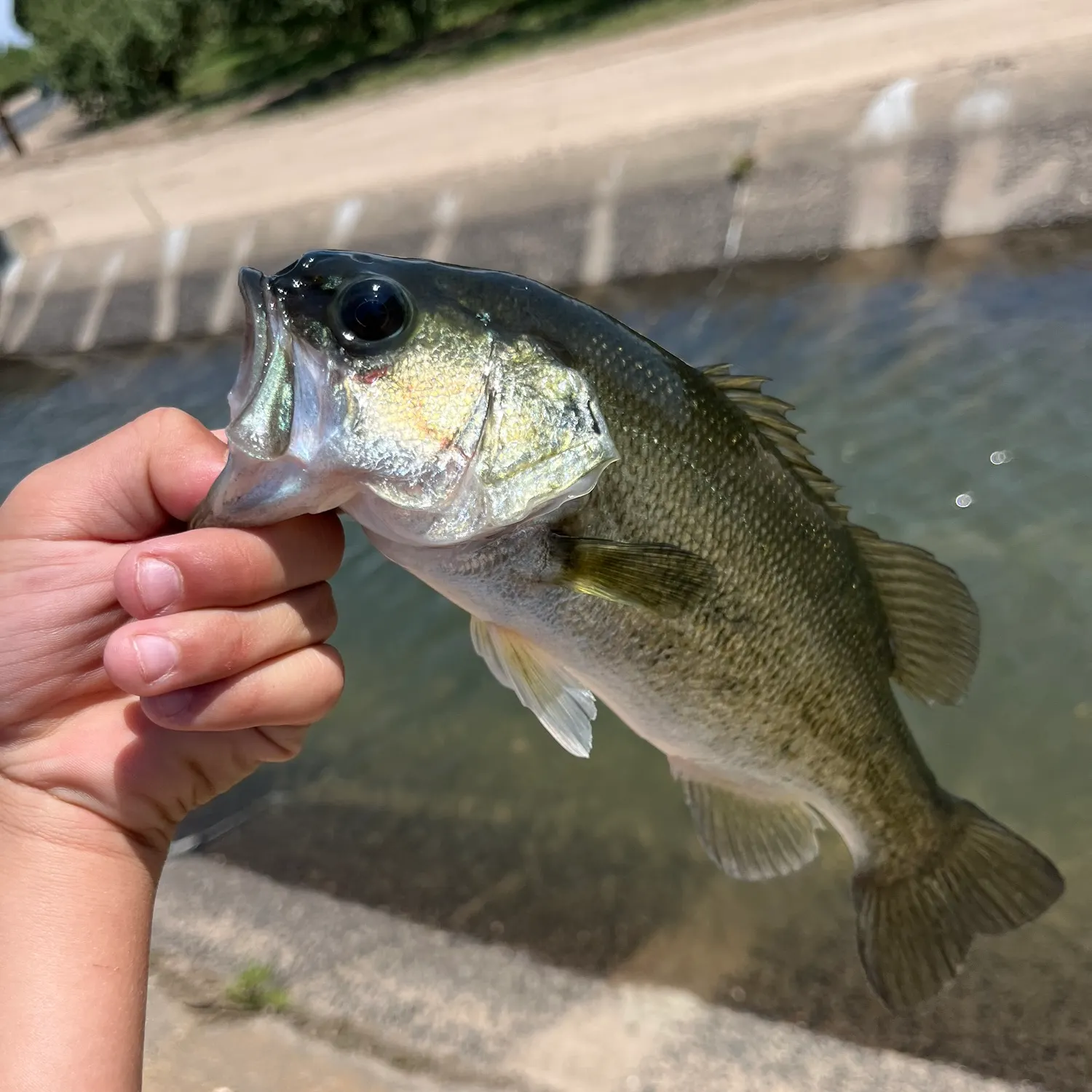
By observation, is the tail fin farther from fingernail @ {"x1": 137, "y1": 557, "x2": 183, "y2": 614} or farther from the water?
fingernail @ {"x1": 137, "y1": 557, "x2": 183, "y2": 614}

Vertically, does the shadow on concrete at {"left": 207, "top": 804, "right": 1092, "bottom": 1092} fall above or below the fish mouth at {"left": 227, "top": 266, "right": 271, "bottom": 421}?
below

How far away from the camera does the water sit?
2943 millimetres

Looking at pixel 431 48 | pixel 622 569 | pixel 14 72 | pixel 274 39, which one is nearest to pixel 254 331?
pixel 622 569

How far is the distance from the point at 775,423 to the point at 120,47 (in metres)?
26.7

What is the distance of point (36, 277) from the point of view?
1230cm

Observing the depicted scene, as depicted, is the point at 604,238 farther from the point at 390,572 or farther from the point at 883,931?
the point at 883,931

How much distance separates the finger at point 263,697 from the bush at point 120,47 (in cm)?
2522

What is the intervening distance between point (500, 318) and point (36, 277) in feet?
43.0

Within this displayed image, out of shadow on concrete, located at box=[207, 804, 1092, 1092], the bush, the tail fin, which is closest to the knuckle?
the tail fin

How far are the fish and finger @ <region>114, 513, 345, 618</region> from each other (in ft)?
0.17

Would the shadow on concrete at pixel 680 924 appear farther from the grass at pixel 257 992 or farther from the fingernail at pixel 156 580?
the fingernail at pixel 156 580

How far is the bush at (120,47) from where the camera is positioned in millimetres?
22594

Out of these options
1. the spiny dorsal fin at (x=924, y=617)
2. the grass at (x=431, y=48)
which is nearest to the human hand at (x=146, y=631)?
the spiny dorsal fin at (x=924, y=617)

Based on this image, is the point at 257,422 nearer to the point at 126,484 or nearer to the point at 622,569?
the point at 126,484
